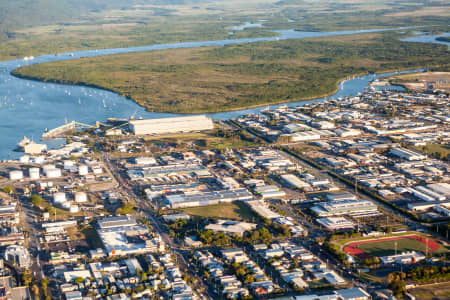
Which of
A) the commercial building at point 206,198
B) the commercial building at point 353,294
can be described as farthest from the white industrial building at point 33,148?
the commercial building at point 353,294

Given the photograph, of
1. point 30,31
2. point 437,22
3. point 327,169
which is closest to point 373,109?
point 327,169

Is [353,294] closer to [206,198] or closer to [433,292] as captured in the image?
[433,292]

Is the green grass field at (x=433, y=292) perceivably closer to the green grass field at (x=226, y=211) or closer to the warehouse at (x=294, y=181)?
the green grass field at (x=226, y=211)

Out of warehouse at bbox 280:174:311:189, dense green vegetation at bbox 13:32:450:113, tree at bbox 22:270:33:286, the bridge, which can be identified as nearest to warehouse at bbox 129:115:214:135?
the bridge

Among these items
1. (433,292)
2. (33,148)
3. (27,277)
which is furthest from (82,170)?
(433,292)

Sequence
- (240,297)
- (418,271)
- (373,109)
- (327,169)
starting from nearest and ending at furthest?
(240,297)
(418,271)
(327,169)
(373,109)

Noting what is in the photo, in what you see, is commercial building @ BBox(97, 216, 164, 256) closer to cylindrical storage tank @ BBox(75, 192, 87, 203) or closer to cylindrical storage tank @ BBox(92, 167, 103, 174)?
cylindrical storage tank @ BBox(75, 192, 87, 203)

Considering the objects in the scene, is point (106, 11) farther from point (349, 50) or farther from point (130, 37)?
point (349, 50)
